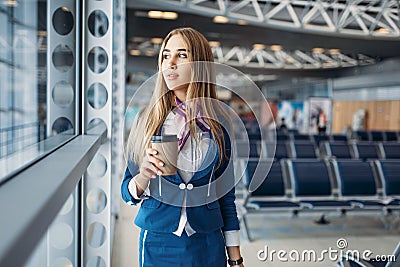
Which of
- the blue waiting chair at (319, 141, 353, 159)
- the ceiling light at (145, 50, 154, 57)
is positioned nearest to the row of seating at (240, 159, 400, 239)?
the blue waiting chair at (319, 141, 353, 159)

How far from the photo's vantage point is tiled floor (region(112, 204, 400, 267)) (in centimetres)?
477

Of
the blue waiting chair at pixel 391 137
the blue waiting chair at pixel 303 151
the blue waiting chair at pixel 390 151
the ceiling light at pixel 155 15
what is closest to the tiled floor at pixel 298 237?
the blue waiting chair at pixel 303 151

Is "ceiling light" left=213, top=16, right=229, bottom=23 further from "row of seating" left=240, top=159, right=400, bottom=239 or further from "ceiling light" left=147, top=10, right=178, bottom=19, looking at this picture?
"row of seating" left=240, top=159, right=400, bottom=239

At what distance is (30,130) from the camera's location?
3.10m

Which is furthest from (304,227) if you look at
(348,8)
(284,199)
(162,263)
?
(348,8)

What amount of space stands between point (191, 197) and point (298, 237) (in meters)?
4.33

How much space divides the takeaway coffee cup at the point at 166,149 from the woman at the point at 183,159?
0.06 meters

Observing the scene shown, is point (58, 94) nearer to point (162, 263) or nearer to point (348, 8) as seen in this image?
point (162, 263)

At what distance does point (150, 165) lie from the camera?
1.47 m

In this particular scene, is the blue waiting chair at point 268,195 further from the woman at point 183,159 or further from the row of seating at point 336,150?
the woman at point 183,159

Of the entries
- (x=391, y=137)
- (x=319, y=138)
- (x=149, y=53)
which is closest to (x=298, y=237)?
(x=319, y=138)

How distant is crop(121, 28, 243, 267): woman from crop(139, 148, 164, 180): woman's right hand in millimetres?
16

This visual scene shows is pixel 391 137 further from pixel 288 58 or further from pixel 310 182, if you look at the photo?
pixel 288 58

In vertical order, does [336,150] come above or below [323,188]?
above
